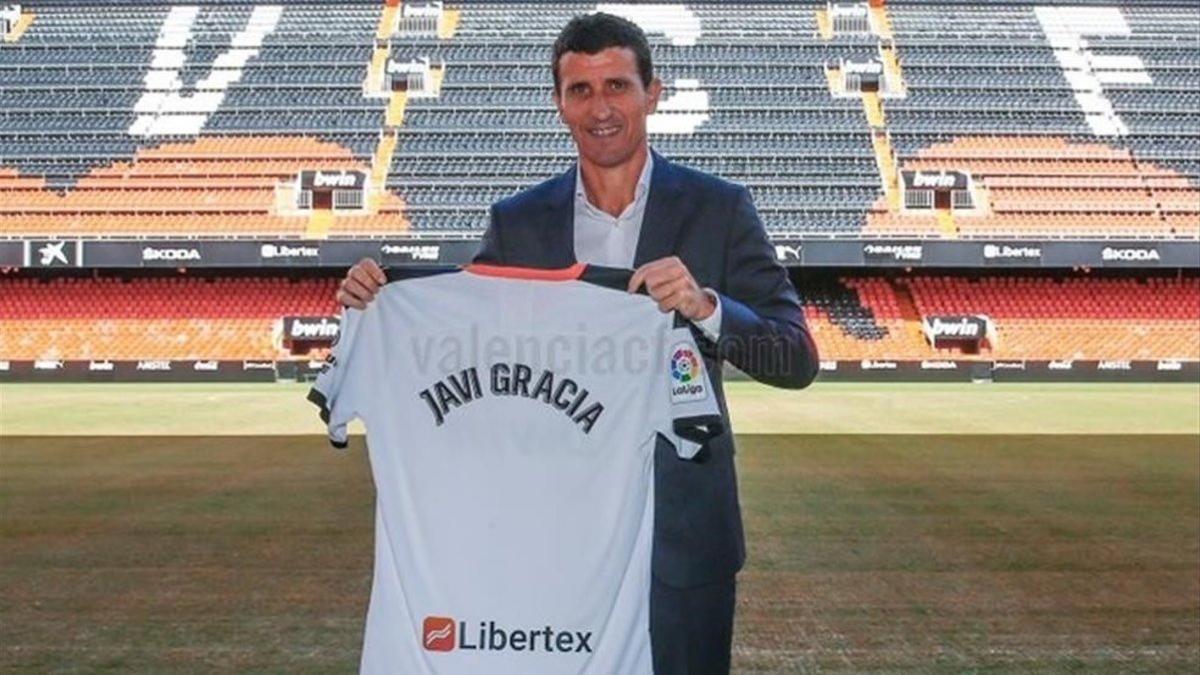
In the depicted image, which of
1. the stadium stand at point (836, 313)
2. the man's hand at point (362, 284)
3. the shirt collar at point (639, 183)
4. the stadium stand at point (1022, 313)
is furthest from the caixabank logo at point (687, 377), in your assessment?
the stadium stand at point (1022, 313)

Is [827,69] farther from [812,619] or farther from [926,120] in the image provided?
[812,619]

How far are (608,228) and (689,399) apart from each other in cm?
50

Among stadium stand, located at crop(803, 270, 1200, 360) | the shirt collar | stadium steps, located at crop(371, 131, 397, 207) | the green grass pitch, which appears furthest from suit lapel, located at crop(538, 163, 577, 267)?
stadium steps, located at crop(371, 131, 397, 207)

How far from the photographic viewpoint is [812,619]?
6.26 meters

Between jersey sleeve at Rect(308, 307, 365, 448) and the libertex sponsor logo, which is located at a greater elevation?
jersey sleeve at Rect(308, 307, 365, 448)

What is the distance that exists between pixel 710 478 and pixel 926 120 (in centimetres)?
3816

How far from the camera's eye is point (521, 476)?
3164mm

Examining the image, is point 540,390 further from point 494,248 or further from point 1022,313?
point 1022,313

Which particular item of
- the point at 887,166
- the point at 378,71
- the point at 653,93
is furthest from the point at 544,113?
the point at 653,93

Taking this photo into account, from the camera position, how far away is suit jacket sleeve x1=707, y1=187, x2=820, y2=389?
2.87 metres

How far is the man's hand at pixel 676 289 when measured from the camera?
2.80m

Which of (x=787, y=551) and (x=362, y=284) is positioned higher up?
(x=362, y=284)

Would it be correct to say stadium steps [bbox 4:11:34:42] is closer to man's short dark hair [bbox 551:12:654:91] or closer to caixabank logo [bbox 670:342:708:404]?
man's short dark hair [bbox 551:12:654:91]

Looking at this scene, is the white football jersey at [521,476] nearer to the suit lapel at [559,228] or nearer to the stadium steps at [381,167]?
the suit lapel at [559,228]
